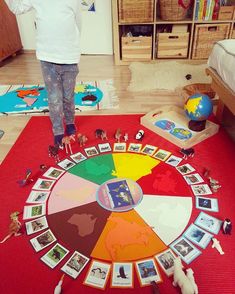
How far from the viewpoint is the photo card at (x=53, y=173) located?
57.6 inches

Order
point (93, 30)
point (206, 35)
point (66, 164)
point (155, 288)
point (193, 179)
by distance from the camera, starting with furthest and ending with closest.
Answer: point (93, 30) < point (206, 35) < point (66, 164) < point (193, 179) < point (155, 288)

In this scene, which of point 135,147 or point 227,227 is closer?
point 227,227

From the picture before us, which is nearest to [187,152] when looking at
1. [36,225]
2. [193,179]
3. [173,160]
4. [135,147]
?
[173,160]

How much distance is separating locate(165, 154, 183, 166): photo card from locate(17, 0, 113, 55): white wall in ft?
7.15

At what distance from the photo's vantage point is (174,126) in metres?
1.84

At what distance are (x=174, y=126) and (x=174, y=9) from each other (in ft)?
5.00

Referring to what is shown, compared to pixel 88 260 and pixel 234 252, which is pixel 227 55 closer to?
pixel 234 252

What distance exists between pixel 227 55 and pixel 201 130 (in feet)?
1.47

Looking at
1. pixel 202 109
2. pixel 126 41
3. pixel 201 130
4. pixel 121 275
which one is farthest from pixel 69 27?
pixel 126 41

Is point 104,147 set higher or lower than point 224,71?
lower

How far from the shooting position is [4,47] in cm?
306

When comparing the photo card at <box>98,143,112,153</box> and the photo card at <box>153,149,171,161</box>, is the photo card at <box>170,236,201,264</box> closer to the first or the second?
the photo card at <box>153,149,171,161</box>

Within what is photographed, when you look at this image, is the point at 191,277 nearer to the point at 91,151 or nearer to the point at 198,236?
the point at 198,236

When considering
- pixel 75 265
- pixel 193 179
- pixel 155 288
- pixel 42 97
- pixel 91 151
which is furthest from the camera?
pixel 42 97
